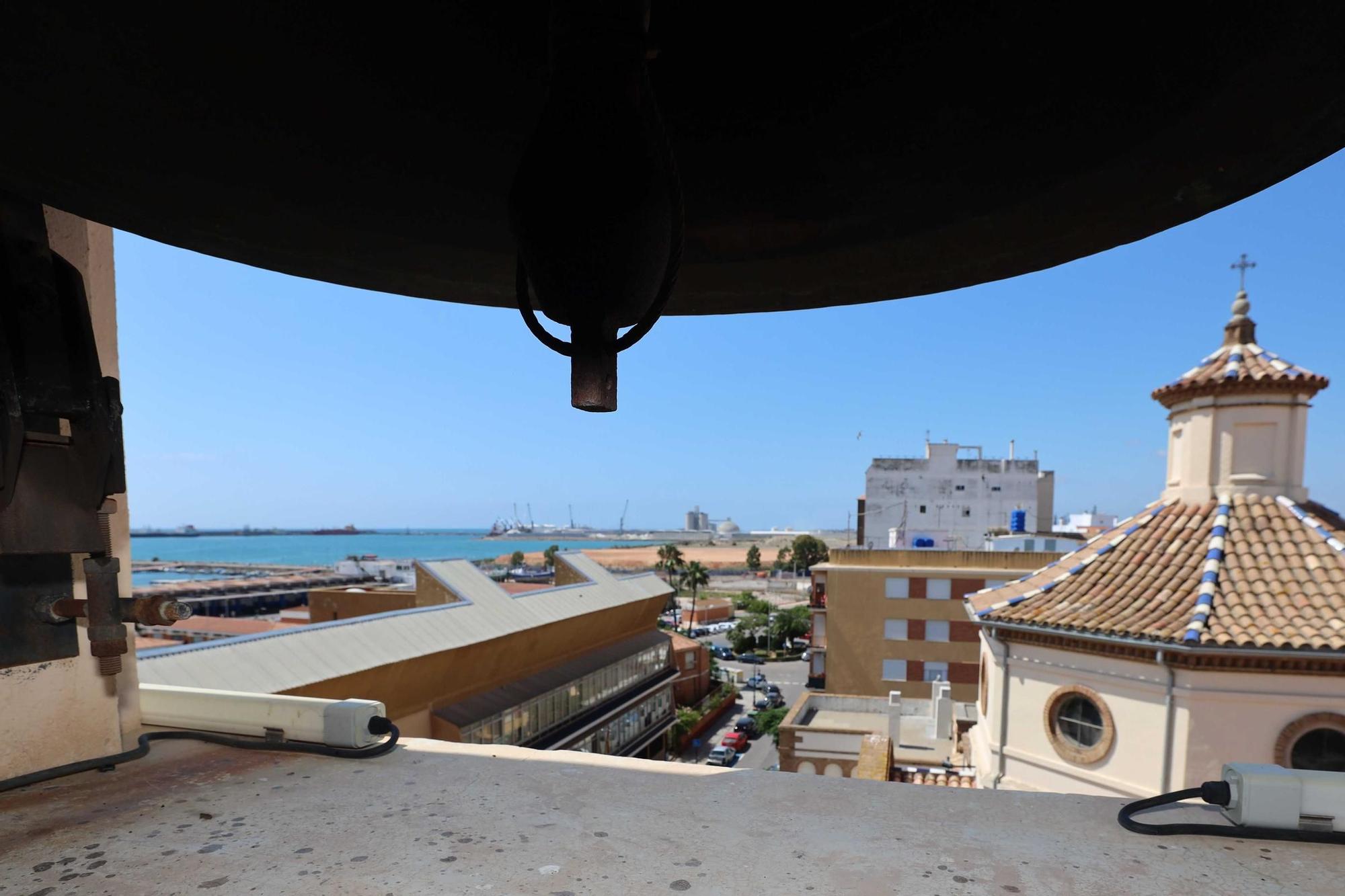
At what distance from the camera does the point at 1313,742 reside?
331 inches

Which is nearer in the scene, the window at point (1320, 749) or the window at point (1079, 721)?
the window at point (1320, 749)

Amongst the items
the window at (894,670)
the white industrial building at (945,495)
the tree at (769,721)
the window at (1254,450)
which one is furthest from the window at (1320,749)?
the white industrial building at (945,495)

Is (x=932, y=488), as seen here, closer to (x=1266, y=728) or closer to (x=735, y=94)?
(x=1266, y=728)

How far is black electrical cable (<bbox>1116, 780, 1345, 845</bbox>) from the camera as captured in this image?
1.80 m

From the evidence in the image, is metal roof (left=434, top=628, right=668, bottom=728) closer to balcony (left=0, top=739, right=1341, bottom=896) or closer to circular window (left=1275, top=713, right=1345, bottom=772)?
circular window (left=1275, top=713, right=1345, bottom=772)

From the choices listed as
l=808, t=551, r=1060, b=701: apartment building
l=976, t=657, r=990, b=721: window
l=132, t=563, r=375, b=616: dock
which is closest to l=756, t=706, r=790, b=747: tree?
Result: l=808, t=551, r=1060, b=701: apartment building

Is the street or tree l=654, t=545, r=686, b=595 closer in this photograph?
the street

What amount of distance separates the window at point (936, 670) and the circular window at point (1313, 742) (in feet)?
71.2

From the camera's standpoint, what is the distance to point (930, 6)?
127 cm

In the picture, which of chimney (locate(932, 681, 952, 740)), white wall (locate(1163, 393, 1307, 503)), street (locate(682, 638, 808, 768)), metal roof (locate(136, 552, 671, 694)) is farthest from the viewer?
street (locate(682, 638, 808, 768))

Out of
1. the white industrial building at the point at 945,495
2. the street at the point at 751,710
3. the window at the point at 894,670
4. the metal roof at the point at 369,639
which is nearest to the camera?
the metal roof at the point at 369,639

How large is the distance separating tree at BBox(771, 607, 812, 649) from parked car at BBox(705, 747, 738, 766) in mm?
28011

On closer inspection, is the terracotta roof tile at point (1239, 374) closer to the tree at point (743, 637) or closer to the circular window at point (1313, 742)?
the circular window at point (1313, 742)

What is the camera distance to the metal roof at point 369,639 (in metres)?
14.7
